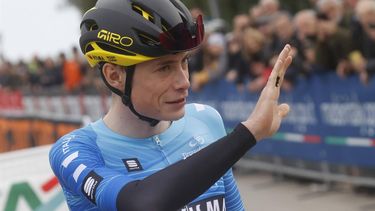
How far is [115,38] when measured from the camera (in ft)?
7.79

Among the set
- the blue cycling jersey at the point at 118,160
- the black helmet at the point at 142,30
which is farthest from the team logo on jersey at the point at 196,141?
the black helmet at the point at 142,30

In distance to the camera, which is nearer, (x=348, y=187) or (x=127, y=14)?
(x=127, y=14)

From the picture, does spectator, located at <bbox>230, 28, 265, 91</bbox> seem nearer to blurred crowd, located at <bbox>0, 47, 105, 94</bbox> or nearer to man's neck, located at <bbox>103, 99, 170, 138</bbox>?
blurred crowd, located at <bbox>0, 47, 105, 94</bbox>

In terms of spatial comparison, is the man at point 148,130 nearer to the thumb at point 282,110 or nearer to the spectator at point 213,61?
the thumb at point 282,110

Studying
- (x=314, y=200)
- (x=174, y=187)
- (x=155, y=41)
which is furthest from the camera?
(x=314, y=200)

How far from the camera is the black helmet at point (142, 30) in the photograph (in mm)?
2316

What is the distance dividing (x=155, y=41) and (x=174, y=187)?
479 millimetres

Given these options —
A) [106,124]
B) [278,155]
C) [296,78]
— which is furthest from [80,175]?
[278,155]

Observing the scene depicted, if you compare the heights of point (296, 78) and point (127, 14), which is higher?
point (127, 14)

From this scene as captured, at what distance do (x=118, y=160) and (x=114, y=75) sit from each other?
298 mm

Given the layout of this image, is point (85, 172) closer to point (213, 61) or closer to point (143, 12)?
point (143, 12)

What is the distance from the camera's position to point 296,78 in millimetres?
9539

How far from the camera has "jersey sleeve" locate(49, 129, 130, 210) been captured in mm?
2254

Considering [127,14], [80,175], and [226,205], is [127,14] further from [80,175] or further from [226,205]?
[226,205]
